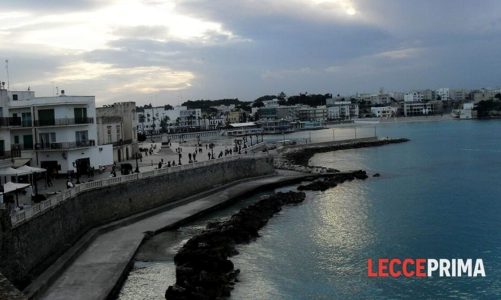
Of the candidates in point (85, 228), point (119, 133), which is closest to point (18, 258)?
point (85, 228)

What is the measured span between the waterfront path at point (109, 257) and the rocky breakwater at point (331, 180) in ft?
30.8

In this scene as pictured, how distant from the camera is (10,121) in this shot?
2503 centimetres

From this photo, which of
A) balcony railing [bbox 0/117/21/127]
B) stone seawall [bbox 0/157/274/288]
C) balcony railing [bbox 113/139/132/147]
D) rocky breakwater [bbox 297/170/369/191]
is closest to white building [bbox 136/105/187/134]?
rocky breakwater [bbox 297/170/369/191]

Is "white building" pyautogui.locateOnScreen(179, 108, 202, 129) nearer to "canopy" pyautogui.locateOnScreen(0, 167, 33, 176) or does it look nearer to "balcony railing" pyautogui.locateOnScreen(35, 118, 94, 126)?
"balcony railing" pyautogui.locateOnScreen(35, 118, 94, 126)

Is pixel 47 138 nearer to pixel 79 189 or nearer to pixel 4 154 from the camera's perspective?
pixel 4 154

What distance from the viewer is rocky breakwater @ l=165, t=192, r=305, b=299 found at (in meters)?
16.3

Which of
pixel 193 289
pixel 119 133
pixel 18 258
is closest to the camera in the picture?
pixel 18 258

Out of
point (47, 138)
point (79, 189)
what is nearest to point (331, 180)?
point (47, 138)

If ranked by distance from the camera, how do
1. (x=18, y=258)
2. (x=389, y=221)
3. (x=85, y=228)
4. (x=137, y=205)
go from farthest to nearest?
(x=389, y=221) < (x=137, y=205) < (x=85, y=228) < (x=18, y=258)

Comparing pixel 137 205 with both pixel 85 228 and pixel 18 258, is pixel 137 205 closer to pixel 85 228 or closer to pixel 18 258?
pixel 85 228

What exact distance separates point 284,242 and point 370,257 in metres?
3.97

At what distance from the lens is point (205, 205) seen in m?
29.1

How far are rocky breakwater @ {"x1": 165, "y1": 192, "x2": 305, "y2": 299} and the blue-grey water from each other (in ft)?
1.51

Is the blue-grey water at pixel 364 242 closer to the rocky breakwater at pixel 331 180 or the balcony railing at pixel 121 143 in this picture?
the rocky breakwater at pixel 331 180
